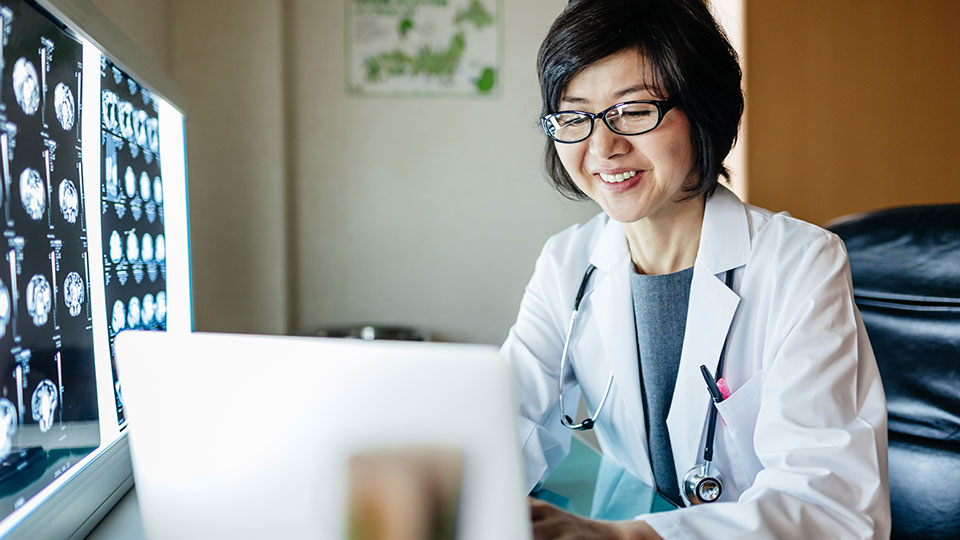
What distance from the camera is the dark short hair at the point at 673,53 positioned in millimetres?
1087

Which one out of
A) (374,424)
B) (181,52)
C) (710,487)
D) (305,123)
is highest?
(181,52)

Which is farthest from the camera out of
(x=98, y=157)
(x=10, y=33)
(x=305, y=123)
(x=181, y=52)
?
(x=305, y=123)

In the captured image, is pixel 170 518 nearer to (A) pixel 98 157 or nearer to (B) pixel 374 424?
(B) pixel 374 424

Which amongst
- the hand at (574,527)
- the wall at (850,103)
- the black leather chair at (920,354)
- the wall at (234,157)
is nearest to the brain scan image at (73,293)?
the hand at (574,527)

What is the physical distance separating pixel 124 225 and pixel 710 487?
35.0 inches

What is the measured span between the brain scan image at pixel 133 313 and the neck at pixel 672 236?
824mm

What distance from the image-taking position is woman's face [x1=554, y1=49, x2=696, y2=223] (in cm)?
110

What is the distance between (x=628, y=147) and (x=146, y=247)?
738 millimetres

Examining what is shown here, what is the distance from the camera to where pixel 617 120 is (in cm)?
111

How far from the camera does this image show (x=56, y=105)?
754mm

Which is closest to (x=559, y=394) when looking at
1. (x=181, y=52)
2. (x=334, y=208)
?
(x=334, y=208)

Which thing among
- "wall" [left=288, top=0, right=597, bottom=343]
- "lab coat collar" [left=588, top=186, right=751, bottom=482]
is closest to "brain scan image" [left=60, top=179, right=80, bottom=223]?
"lab coat collar" [left=588, top=186, right=751, bottom=482]

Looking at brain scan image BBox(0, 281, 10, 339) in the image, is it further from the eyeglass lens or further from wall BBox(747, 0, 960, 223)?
wall BBox(747, 0, 960, 223)

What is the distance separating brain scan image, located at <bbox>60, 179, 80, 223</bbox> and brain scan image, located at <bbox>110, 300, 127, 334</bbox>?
0.15 m
